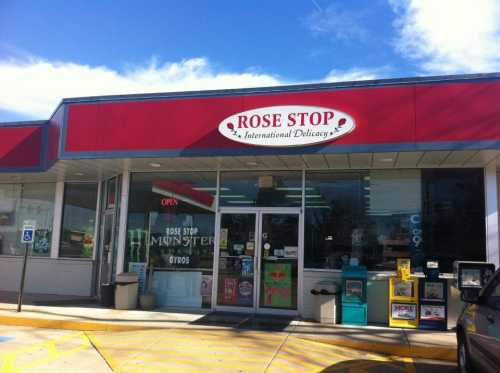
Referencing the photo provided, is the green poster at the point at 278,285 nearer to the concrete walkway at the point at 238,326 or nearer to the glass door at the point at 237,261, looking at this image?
the glass door at the point at 237,261

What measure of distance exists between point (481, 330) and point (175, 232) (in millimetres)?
7899

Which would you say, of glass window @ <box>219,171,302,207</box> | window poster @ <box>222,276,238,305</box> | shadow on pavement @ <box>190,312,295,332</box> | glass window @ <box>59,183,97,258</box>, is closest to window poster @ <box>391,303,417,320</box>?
shadow on pavement @ <box>190,312,295,332</box>

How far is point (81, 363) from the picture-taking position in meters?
6.84

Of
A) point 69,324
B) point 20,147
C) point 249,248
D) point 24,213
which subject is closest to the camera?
point 69,324

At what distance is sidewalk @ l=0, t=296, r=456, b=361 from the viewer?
7938mm

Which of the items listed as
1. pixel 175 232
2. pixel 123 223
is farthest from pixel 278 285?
pixel 123 223

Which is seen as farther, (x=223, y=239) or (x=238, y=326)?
(x=223, y=239)

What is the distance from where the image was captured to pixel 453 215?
10.0 metres

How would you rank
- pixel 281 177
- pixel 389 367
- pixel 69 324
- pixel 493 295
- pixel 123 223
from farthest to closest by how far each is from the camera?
pixel 123 223 < pixel 281 177 < pixel 69 324 < pixel 389 367 < pixel 493 295

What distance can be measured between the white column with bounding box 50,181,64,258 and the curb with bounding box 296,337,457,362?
8711 mm

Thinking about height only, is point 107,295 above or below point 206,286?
below

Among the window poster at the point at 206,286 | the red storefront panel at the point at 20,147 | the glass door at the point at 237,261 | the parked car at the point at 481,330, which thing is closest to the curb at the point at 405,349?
the parked car at the point at 481,330

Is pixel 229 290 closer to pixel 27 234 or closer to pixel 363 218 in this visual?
pixel 363 218

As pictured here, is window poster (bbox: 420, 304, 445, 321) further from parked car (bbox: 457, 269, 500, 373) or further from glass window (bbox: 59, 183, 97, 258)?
glass window (bbox: 59, 183, 97, 258)
